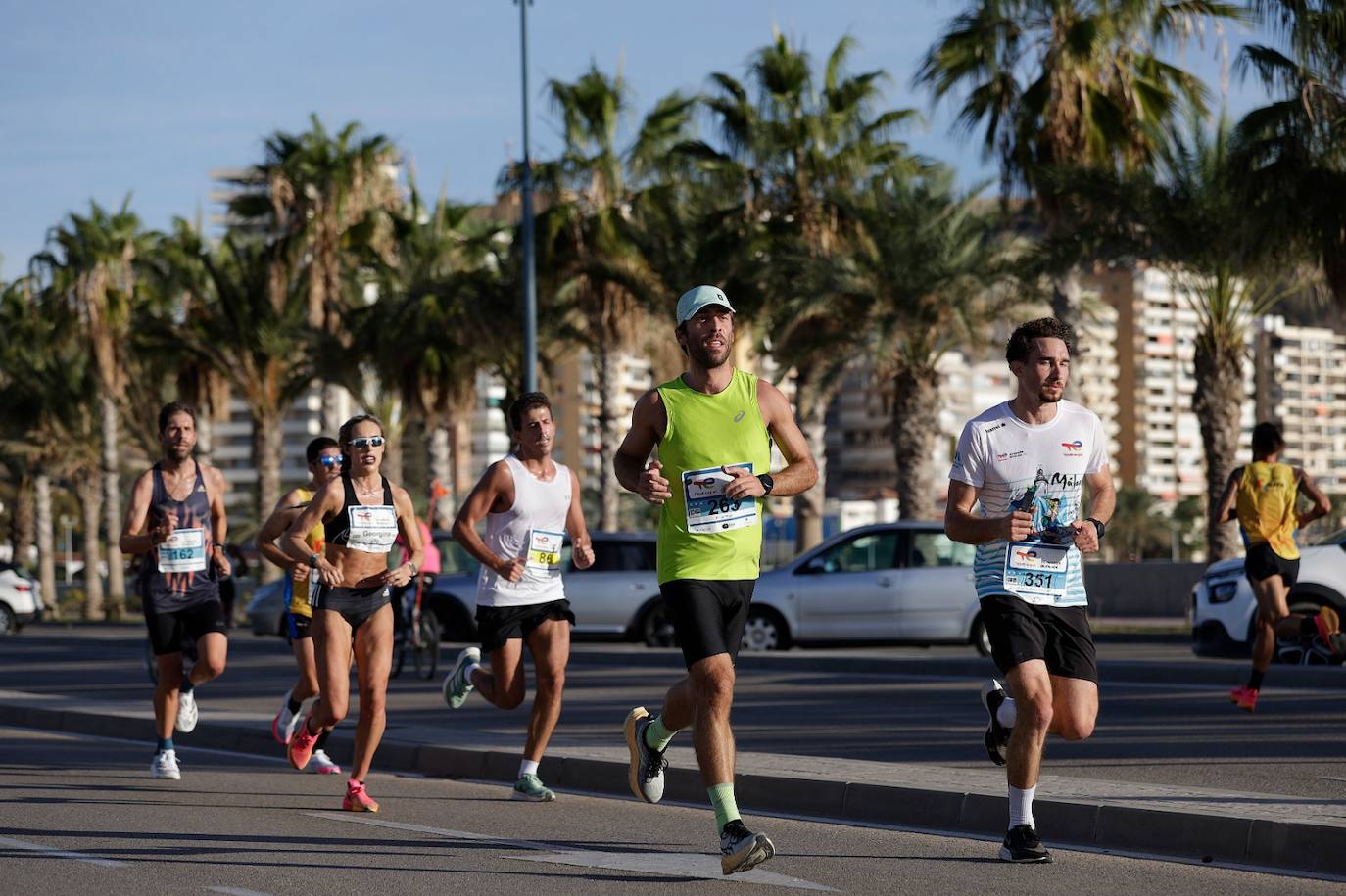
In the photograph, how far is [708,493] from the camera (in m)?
6.93

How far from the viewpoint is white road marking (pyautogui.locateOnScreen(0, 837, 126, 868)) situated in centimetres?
754

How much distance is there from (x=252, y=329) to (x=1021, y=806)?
36483 mm

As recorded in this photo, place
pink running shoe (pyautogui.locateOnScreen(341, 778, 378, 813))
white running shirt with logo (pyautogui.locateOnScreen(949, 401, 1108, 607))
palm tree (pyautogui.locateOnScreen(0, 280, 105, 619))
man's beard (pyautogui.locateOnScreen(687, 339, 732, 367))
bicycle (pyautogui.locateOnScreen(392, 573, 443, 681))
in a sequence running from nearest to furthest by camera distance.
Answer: man's beard (pyautogui.locateOnScreen(687, 339, 732, 367)) < white running shirt with logo (pyautogui.locateOnScreen(949, 401, 1108, 607)) < pink running shoe (pyautogui.locateOnScreen(341, 778, 378, 813)) < bicycle (pyautogui.locateOnScreen(392, 573, 443, 681)) < palm tree (pyautogui.locateOnScreen(0, 280, 105, 619))

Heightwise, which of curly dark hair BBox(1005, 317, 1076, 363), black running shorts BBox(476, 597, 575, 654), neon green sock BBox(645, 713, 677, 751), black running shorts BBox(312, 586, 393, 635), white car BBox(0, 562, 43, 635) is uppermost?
curly dark hair BBox(1005, 317, 1076, 363)

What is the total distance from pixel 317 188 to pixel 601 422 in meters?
8.71

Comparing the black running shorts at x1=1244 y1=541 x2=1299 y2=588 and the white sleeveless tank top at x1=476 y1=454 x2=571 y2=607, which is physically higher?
the white sleeveless tank top at x1=476 y1=454 x2=571 y2=607

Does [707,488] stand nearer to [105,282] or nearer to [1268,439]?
[1268,439]

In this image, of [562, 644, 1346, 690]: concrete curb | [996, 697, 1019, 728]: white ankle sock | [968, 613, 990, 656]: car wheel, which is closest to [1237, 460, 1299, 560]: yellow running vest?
[562, 644, 1346, 690]: concrete curb

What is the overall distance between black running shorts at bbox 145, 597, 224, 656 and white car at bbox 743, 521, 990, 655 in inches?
438

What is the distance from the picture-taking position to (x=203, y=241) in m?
43.2

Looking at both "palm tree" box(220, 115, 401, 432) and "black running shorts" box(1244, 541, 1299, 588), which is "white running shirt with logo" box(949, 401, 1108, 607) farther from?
"palm tree" box(220, 115, 401, 432)

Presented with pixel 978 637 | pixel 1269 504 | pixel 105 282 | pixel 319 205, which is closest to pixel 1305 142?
pixel 978 637

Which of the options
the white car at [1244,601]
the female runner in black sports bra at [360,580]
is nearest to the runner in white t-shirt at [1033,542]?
the female runner in black sports bra at [360,580]

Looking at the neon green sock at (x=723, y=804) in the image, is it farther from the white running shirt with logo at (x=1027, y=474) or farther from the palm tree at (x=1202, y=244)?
the palm tree at (x=1202, y=244)
